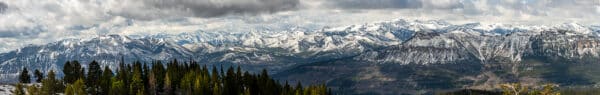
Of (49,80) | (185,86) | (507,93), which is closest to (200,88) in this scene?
(185,86)

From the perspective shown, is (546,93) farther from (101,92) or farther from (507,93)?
(101,92)

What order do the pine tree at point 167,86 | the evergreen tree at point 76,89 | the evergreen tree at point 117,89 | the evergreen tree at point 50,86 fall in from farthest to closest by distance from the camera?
1. the pine tree at point 167,86
2. the evergreen tree at point 117,89
3. the evergreen tree at point 50,86
4. the evergreen tree at point 76,89

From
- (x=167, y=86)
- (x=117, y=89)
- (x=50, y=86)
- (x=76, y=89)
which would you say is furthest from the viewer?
(x=167, y=86)

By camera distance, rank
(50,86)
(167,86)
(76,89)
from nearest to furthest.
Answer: (76,89) < (50,86) < (167,86)

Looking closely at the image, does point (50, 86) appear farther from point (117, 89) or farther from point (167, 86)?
point (167, 86)

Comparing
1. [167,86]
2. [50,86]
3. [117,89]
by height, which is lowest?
[167,86]

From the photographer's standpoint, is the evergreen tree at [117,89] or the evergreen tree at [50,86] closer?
the evergreen tree at [50,86]

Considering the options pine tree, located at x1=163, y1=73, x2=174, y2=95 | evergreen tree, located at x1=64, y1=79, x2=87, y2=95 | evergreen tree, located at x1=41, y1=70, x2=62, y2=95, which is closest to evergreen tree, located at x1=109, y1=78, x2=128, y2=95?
evergreen tree, located at x1=64, y1=79, x2=87, y2=95

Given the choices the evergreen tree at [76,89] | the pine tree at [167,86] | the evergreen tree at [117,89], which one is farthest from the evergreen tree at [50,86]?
the pine tree at [167,86]

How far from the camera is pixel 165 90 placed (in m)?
198

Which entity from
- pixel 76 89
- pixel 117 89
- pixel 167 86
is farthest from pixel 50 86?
pixel 167 86

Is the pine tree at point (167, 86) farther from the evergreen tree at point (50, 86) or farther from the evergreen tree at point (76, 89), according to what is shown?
the evergreen tree at point (50, 86)

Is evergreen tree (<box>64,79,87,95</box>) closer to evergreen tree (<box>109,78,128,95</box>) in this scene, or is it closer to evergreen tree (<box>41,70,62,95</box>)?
evergreen tree (<box>41,70,62,95</box>)

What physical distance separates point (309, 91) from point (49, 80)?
230 ft
